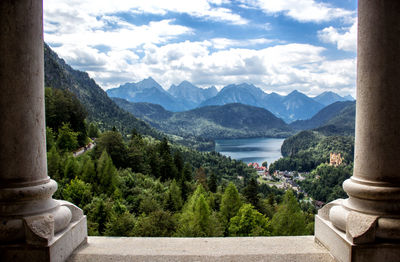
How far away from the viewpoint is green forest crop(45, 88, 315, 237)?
31609mm

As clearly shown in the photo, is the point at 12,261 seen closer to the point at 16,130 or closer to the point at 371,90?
the point at 16,130

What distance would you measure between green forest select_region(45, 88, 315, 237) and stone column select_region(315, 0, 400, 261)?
2398 centimetres

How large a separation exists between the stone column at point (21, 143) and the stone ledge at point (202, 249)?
0.90 meters

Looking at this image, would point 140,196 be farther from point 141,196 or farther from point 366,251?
point 366,251

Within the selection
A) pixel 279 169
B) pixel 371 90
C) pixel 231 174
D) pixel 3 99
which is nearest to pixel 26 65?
pixel 3 99

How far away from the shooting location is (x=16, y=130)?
491cm

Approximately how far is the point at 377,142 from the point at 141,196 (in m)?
41.1

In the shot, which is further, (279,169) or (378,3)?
(279,169)

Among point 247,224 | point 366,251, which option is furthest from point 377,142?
point 247,224

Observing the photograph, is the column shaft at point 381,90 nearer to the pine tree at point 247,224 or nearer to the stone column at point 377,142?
the stone column at point 377,142

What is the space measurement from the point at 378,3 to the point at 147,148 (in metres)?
69.4

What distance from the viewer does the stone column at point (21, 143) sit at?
4793 millimetres

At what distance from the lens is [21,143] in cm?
493

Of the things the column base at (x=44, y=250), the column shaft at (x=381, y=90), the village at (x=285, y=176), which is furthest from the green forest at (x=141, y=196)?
the village at (x=285, y=176)
